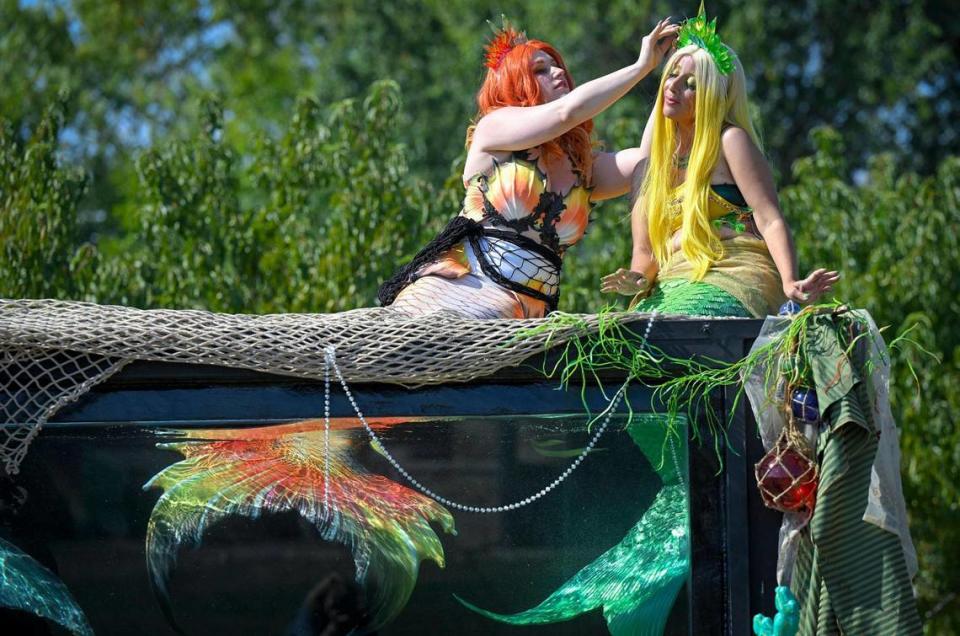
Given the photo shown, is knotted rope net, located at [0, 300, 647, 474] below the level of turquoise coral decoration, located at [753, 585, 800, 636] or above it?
above

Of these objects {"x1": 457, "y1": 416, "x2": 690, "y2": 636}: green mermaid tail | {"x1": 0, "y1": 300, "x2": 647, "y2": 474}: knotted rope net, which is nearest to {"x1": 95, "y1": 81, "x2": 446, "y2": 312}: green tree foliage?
{"x1": 0, "y1": 300, "x2": 647, "y2": 474}: knotted rope net

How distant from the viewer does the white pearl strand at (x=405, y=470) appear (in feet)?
8.11

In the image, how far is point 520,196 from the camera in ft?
10.3

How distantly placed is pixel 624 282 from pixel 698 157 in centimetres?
35

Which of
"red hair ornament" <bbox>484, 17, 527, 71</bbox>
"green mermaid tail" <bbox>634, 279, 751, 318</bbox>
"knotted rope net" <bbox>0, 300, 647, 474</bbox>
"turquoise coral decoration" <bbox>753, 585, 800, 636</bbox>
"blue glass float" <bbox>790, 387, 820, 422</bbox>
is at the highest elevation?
"red hair ornament" <bbox>484, 17, 527, 71</bbox>

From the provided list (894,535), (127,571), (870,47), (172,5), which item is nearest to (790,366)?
(894,535)

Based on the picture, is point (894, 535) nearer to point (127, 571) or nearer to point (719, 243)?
point (719, 243)

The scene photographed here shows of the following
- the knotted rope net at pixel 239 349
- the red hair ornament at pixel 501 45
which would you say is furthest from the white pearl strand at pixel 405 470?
the red hair ornament at pixel 501 45

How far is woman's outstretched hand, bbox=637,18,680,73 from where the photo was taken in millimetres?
3037

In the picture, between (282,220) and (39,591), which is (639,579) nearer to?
(39,591)

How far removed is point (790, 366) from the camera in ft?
7.97

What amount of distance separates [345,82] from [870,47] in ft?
17.0

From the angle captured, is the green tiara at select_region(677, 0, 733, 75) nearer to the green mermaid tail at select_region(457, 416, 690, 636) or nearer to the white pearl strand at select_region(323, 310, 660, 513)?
the white pearl strand at select_region(323, 310, 660, 513)

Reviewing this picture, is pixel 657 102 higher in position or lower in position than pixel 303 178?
lower
